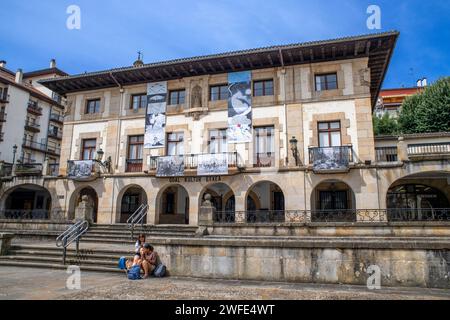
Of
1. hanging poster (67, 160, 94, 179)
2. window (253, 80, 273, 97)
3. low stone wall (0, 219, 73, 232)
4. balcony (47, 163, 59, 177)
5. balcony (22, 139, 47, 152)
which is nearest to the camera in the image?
low stone wall (0, 219, 73, 232)

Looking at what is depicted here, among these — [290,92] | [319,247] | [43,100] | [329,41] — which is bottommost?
[319,247]

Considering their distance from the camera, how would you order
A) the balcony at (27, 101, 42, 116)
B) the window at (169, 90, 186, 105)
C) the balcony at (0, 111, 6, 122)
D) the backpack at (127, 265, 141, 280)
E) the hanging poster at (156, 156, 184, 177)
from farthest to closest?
1. the balcony at (27, 101, 42, 116)
2. the balcony at (0, 111, 6, 122)
3. the window at (169, 90, 186, 105)
4. the hanging poster at (156, 156, 184, 177)
5. the backpack at (127, 265, 141, 280)

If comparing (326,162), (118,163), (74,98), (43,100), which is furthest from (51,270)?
(43,100)

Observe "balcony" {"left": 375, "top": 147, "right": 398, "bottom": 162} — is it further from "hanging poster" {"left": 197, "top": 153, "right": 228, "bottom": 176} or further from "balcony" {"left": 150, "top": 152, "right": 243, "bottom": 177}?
"hanging poster" {"left": 197, "top": 153, "right": 228, "bottom": 176}

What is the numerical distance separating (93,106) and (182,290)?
18.7 metres

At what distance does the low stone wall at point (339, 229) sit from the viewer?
13.5 metres

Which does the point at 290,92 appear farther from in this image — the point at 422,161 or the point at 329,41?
the point at 422,161

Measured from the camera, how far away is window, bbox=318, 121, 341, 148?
58.2 ft

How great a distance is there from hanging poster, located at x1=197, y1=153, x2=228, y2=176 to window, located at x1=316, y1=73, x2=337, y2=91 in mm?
6427

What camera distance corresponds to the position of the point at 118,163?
68.9 ft

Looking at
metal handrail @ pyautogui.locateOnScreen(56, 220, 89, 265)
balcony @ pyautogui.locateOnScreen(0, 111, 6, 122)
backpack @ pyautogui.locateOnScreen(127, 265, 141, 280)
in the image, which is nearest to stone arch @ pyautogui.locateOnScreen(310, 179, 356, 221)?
metal handrail @ pyautogui.locateOnScreen(56, 220, 89, 265)

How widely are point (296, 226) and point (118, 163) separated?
11.9 m

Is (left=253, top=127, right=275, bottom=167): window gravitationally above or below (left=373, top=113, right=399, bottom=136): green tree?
below
